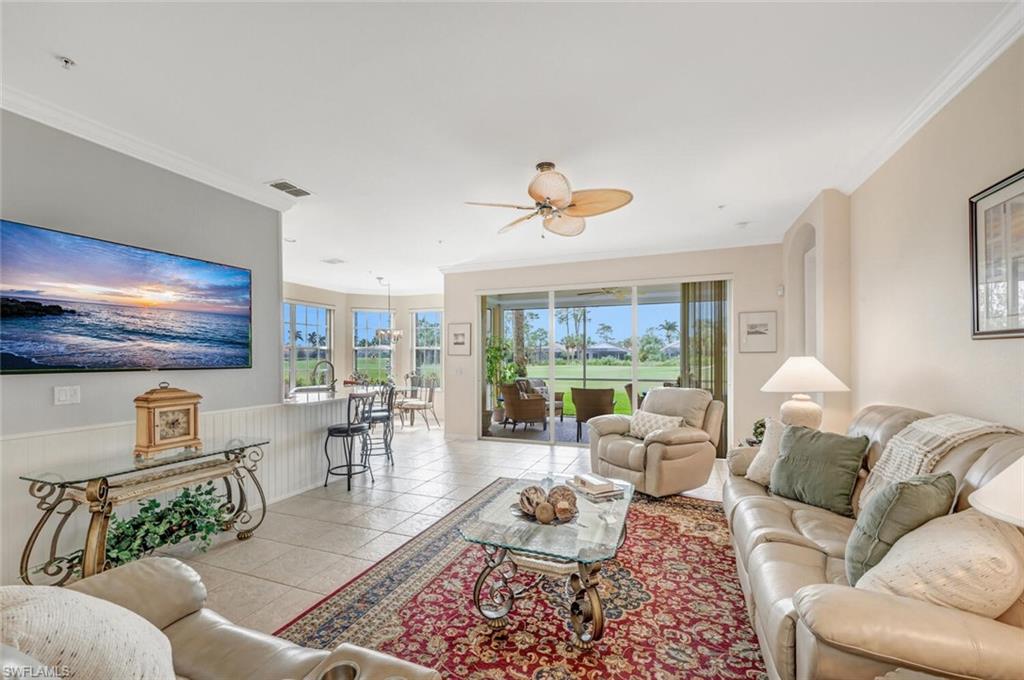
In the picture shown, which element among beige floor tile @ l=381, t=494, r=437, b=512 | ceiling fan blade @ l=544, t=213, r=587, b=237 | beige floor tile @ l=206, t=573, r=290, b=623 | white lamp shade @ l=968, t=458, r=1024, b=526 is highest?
ceiling fan blade @ l=544, t=213, r=587, b=237

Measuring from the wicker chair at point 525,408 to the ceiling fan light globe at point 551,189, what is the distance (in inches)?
161

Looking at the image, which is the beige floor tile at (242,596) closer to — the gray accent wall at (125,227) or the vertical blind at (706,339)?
the gray accent wall at (125,227)

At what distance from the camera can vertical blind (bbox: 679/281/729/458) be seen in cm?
579

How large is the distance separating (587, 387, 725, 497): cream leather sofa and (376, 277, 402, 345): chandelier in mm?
5167

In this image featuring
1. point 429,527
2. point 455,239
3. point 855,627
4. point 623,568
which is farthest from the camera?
point 455,239

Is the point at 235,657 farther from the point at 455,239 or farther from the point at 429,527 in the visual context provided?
the point at 455,239

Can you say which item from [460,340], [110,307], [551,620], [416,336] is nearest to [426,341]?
[416,336]

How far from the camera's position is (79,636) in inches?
34.0

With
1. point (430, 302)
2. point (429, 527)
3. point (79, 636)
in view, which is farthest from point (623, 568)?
point (430, 302)

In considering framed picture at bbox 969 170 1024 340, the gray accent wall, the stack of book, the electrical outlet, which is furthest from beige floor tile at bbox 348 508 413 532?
framed picture at bbox 969 170 1024 340

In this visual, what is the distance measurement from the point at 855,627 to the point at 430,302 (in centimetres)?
875

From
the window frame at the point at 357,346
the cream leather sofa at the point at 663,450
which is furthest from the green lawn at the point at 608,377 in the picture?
the window frame at the point at 357,346

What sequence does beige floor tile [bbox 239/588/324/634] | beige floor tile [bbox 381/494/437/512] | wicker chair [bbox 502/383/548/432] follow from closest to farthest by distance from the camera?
beige floor tile [bbox 239/588/324/634], beige floor tile [bbox 381/494/437/512], wicker chair [bbox 502/383/548/432]

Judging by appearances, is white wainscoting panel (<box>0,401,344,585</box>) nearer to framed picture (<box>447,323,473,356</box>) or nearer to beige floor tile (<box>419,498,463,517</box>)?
beige floor tile (<box>419,498,463,517</box>)
